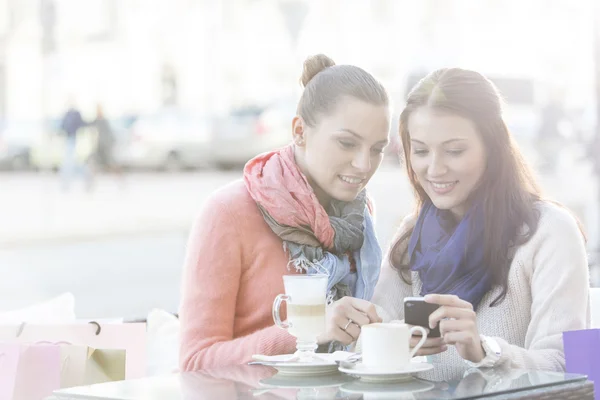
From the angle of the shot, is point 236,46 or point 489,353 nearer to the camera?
point 489,353

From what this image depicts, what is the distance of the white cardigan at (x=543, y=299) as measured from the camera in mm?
2354

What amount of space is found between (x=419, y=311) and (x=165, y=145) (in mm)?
13329

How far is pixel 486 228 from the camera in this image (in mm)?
2594

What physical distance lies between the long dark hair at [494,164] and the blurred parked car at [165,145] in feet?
42.1

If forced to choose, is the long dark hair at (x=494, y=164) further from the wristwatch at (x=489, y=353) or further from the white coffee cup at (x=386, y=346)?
the white coffee cup at (x=386, y=346)

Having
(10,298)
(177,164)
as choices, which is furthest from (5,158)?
(10,298)

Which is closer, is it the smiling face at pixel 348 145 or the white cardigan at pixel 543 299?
the white cardigan at pixel 543 299

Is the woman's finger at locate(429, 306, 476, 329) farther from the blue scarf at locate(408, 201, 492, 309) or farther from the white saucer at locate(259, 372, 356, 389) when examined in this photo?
the blue scarf at locate(408, 201, 492, 309)

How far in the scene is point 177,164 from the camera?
15.4 m

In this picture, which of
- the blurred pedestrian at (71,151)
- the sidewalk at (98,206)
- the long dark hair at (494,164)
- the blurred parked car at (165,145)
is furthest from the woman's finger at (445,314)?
the blurred parked car at (165,145)

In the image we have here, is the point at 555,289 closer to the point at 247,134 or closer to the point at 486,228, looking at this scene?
the point at 486,228

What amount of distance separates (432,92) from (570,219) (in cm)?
46

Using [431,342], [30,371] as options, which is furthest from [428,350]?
[30,371]

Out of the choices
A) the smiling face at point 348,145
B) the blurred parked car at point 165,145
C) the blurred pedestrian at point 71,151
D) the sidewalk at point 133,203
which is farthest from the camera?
the blurred parked car at point 165,145
